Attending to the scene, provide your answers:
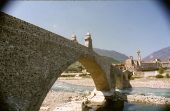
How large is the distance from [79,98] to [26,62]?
1629 cm

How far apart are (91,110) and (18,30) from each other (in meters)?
13.7

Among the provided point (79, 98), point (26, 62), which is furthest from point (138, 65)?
point (26, 62)

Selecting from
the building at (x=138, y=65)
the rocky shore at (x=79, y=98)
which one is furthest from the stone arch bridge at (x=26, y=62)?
the building at (x=138, y=65)

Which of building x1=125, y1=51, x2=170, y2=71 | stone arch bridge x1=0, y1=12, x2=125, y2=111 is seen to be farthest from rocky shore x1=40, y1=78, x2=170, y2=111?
building x1=125, y1=51, x2=170, y2=71

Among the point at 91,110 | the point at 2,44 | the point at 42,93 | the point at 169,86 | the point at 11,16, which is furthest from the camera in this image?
the point at 169,86

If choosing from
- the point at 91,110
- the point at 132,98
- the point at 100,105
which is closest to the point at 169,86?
the point at 132,98

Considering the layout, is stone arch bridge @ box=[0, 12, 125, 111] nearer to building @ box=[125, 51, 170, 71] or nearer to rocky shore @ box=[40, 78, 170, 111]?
rocky shore @ box=[40, 78, 170, 111]

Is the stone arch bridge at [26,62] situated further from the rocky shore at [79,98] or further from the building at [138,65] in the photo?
the building at [138,65]

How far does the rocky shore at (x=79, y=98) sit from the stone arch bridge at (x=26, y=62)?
580cm

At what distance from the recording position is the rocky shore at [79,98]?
15.4 meters

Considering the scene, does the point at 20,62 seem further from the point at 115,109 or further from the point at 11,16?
the point at 115,109

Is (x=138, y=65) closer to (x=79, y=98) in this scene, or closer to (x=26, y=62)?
(x=79, y=98)

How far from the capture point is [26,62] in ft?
26.6

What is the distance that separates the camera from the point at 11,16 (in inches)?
297
